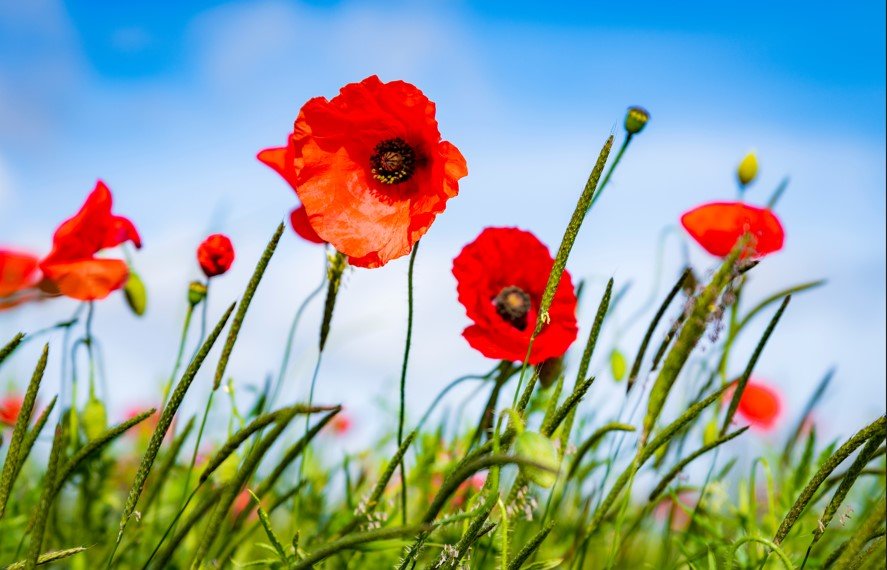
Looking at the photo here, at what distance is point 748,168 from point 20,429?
144cm

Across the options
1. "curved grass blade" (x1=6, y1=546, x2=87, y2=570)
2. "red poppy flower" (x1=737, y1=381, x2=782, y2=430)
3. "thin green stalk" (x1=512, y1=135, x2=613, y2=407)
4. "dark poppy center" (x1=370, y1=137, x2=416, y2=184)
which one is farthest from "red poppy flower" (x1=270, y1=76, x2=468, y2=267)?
"red poppy flower" (x1=737, y1=381, x2=782, y2=430)

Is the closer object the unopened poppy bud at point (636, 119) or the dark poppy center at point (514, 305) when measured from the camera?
the unopened poppy bud at point (636, 119)

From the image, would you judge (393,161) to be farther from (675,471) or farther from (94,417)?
(94,417)

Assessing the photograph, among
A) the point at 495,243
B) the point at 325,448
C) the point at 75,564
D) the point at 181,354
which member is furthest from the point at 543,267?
the point at 325,448

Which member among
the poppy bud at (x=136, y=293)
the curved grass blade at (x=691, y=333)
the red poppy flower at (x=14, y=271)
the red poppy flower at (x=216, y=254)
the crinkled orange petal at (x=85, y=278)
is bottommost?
the curved grass blade at (x=691, y=333)

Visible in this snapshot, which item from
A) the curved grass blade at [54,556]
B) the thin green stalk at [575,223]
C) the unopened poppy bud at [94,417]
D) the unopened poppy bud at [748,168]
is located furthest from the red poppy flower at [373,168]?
the unopened poppy bud at [748,168]

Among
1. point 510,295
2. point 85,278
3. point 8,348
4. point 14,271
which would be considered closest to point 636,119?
point 510,295

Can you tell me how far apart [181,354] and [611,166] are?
721mm

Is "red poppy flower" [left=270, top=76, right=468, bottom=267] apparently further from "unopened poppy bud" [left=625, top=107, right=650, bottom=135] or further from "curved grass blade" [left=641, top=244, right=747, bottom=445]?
"curved grass blade" [left=641, top=244, right=747, bottom=445]

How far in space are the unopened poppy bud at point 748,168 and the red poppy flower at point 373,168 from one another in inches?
30.6

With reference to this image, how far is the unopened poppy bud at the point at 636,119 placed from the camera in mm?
1138

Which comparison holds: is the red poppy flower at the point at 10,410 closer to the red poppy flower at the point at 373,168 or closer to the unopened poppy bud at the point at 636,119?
the red poppy flower at the point at 373,168

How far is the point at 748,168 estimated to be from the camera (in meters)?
1.79

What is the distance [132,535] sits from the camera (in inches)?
61.0
